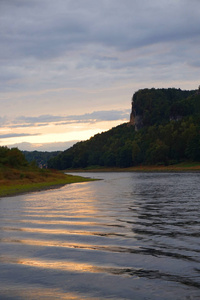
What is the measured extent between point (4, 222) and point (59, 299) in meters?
14.8

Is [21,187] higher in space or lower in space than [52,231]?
lower

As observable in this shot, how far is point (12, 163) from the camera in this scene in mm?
85000

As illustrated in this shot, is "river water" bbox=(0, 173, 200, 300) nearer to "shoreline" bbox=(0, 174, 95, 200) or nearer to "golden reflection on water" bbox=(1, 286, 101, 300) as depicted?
"golden reflection on water" bbox=(1, 286, 101, 300)

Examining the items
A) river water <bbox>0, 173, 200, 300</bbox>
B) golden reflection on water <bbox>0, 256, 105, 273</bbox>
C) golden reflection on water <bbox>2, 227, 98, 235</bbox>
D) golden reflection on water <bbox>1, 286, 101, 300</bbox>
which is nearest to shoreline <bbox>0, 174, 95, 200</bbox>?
golden reflection on water <bbox>2, 227, 98, 235</bbox>

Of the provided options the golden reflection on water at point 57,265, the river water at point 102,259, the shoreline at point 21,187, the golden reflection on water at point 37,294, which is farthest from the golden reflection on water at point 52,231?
the shoreline at point 21,187

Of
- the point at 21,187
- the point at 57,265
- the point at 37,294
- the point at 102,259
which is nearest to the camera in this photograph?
the point at 37,294

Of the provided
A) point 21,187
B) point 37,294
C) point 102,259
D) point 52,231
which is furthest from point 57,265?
point 21,187

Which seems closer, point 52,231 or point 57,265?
point 57,265

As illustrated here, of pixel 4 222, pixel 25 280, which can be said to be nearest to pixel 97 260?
pixel 25 280

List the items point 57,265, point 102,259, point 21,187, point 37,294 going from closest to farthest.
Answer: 1. point 37,294
2. point 57,265
3. point 102,259
4. point 21,187

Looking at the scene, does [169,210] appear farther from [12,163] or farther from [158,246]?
[12,163]

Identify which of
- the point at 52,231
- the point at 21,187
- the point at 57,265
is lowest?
the point at 21,187

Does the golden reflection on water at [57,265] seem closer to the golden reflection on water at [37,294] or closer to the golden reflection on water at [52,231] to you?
the golden reflection on water at [37,294]

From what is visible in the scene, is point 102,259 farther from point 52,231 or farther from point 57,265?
point 52,231
